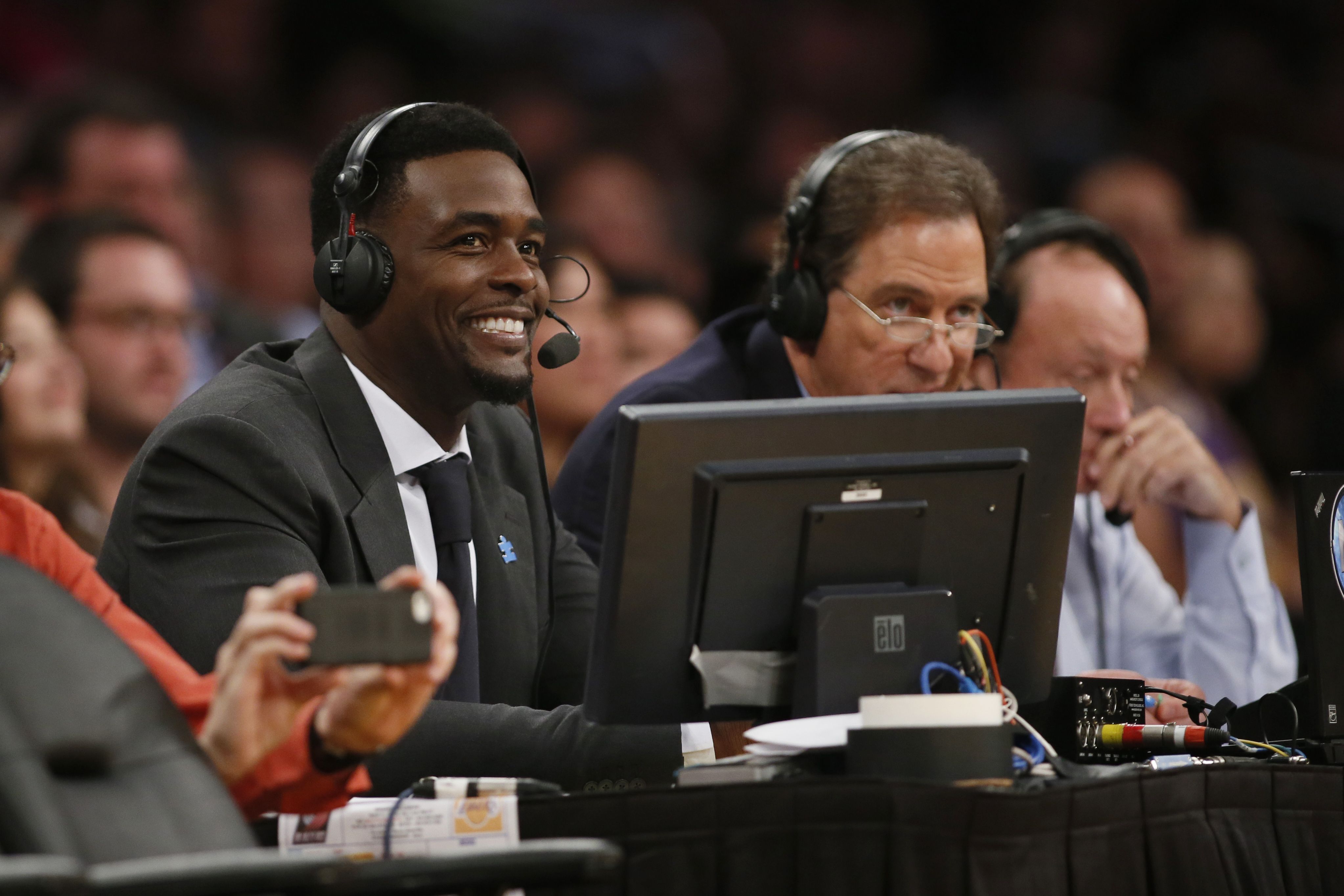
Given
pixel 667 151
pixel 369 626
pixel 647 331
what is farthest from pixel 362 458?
pixel 667 151

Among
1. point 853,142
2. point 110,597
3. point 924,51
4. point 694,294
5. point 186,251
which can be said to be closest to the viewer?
→ point 110,597

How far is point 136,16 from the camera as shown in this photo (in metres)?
3.04

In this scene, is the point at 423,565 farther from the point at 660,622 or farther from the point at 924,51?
the point at 924,51

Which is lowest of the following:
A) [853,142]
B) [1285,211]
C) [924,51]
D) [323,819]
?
[323,819]

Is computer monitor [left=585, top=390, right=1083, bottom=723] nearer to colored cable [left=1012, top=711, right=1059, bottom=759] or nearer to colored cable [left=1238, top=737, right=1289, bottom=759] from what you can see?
colored cable [left=1012, top=711, right=1059, bottom=759]

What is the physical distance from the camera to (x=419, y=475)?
1903 mm

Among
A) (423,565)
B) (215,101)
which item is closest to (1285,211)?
(215,101)

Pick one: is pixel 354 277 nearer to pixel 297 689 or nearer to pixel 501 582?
pixel 501 582

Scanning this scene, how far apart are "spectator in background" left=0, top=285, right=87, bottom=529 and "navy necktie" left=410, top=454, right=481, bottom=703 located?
1.13m

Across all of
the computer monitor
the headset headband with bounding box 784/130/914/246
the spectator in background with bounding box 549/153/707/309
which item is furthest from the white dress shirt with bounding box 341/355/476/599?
the spectator in background with bounding box 549/153/707/309

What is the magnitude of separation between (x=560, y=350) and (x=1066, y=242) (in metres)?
1.19

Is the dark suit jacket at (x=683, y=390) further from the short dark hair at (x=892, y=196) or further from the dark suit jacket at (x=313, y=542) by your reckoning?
the dark suit jacket at (x=313, y=542)

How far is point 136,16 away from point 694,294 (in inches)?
60.4

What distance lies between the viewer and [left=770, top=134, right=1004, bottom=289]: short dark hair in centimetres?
235
